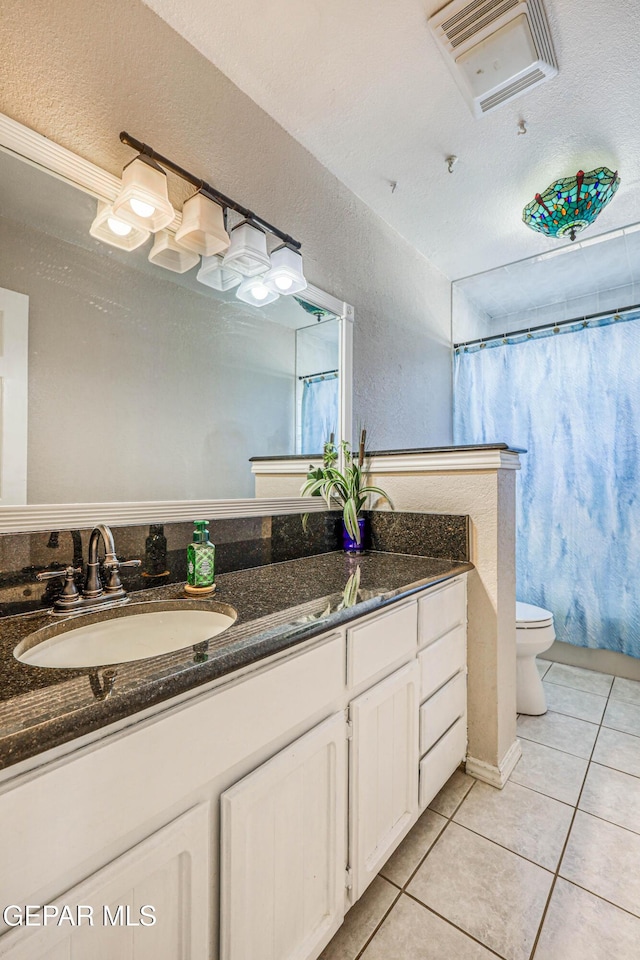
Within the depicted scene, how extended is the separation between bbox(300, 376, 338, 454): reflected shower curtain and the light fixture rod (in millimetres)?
535

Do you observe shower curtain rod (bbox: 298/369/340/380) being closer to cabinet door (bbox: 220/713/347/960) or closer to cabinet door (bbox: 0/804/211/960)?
cabinet door (bbox: 220/713/347/960)

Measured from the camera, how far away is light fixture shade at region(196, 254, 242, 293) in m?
1.38

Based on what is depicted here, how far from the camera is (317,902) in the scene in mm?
908

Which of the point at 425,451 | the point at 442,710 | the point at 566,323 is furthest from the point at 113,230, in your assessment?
the point at 566,323

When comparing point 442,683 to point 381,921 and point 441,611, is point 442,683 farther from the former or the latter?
point 381,921

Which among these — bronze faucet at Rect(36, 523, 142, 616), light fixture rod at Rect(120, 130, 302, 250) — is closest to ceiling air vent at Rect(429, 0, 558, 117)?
light fixture rod at Rect(120, 130, 302, 250)

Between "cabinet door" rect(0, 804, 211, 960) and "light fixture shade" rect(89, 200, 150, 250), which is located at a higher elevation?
"light fixture shade" rect(89, 200, 150, 250)

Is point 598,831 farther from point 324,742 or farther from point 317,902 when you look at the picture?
point 324,742

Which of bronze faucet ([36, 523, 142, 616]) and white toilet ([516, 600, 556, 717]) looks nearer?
bronze faucet ([36, 523, 142, 616])

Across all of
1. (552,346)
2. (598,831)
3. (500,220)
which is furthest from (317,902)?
(500,220)

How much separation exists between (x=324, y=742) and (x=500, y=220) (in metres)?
2.68

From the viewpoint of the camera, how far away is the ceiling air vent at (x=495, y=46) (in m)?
1.31

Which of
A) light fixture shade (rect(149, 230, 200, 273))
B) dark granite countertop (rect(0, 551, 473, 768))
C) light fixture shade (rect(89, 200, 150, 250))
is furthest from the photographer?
light fixture shade (rect(149, 230, 200, 273))

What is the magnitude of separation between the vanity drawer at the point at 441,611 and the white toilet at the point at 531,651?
1.88 ft
